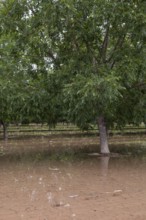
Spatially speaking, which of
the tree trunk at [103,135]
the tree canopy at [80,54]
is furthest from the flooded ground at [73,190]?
the tree canopy at [80,54]

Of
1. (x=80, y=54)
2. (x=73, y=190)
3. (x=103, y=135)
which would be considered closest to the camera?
(x=73, y=190)

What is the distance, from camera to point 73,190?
9.42m

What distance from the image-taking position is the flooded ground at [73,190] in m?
7.02

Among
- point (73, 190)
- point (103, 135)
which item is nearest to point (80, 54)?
point (103, 135)

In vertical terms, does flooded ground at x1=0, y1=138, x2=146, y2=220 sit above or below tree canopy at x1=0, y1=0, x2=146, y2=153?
below

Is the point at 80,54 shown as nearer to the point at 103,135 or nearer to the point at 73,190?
the point at 103,135

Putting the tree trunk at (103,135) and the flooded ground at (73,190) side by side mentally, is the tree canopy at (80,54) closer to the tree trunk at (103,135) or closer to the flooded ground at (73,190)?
the tree trunk at (103,135)

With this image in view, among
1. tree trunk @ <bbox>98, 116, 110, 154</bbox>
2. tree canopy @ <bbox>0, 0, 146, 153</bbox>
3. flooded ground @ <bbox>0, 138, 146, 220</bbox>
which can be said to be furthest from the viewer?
tree trunk @ <bbox>98, 116, 110, 154</bbox>

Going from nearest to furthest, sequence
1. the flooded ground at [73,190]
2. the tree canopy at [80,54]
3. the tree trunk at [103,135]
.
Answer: the flooded ground at [73,190] → the tree canopy at [80,54] → the tree trunk at [103,135]

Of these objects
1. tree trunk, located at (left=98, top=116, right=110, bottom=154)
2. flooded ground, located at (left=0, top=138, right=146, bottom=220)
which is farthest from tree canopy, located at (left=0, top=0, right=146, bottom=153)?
flooded ground, located at (left=0, top=138, right=146, bottom=220)

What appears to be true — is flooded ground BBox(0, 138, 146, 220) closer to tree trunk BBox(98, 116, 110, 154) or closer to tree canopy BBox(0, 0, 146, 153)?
tree trunk BBox(98, 116, 110, 154)

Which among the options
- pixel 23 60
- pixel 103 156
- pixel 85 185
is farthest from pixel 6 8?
pixel 85 185

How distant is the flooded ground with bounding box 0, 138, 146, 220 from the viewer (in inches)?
277

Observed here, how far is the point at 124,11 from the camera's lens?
14109 mm
